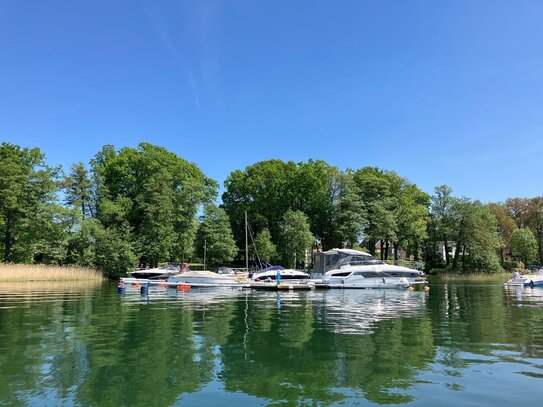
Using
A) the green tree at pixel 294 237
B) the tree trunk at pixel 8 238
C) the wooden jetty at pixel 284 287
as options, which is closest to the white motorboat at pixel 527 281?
the wooden jetty at pixel 284 287

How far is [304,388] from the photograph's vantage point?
959 centimetres

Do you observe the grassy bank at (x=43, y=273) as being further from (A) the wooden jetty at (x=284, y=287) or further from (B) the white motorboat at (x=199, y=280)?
(A) the wooden jetty at (x=284, y=287)

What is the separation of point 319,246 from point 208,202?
78.4 feet

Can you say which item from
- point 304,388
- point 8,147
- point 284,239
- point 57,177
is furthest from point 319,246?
point 304,388

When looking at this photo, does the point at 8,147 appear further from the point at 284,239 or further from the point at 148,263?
the point at 284,239

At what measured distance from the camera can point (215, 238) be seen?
6738 centimetres

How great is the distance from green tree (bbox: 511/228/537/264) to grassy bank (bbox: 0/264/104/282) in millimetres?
73640

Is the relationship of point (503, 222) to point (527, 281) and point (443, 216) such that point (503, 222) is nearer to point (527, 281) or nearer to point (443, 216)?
point (443, 216)

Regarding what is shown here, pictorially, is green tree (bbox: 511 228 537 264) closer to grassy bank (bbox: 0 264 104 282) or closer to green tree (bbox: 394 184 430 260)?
green tree (bbox: 394 184 430 260)

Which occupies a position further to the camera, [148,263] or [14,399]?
[148,263]

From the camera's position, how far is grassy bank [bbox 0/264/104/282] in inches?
1740

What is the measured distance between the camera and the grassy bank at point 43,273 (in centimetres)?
4419

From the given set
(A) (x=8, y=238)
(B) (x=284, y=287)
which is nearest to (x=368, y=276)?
(B) (x=284, y=287)

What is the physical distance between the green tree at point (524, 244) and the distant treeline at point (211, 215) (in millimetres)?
208
